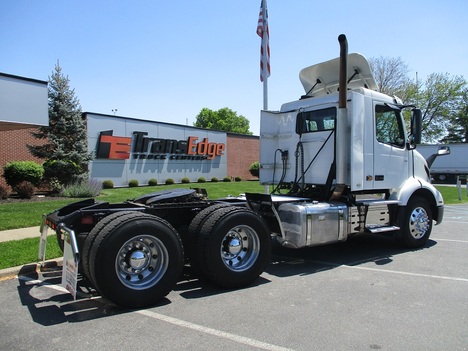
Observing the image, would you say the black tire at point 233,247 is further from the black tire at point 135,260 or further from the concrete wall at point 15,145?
the concrete wall at point 15,145

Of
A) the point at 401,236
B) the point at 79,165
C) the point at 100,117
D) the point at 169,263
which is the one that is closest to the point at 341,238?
the point at 401,236

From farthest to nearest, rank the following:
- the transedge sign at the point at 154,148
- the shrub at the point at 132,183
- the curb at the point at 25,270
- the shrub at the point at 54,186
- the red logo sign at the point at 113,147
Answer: the shrub at the point at 132,183, the transedge sign at the point at 154,148, the red logo sign at the point at 113,147, the shrub at the point at 54,186, the curb at the point at 25,270

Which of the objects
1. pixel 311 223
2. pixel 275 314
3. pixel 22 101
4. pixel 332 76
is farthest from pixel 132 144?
pixel 275 314

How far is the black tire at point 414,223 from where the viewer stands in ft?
24.9

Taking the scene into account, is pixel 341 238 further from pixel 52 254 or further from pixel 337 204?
pixel 52 254

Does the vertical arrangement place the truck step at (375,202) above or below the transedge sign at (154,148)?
below

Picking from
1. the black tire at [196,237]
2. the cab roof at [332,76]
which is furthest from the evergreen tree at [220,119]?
the black tire at [196,237]

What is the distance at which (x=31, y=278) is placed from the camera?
584cm

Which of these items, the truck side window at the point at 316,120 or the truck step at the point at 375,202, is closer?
the truck step at the point at 375,202

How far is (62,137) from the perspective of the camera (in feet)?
62.7

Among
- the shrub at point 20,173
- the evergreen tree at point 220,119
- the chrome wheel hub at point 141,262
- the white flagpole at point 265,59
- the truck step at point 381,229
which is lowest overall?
the chrome wheel hub at point 141,262

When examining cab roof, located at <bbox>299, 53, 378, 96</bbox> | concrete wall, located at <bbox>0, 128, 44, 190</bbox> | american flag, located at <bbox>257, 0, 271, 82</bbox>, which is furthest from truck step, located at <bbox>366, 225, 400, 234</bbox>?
concrete wall, located at <bbox>0, 128, 44, 190</bbox>

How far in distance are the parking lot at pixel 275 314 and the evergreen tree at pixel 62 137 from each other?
1345cm

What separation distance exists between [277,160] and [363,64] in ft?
8.38
